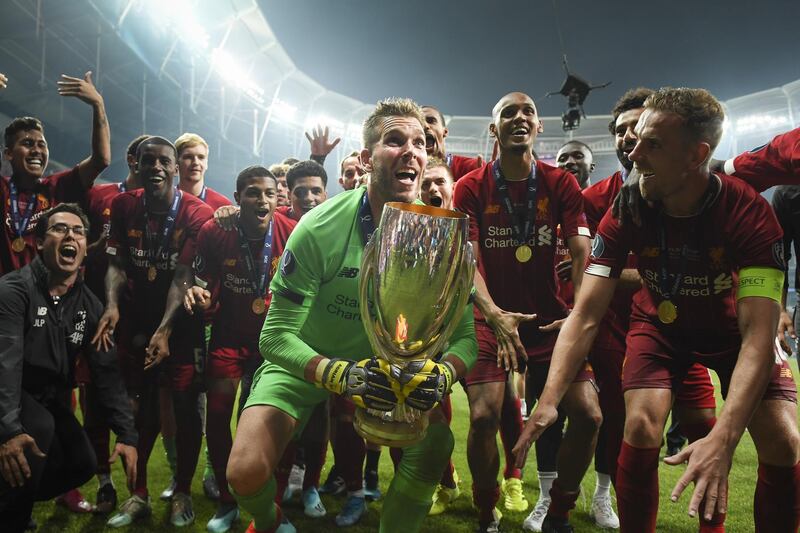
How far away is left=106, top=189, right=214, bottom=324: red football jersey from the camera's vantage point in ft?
12.4

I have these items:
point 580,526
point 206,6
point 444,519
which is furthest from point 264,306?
point 206,6

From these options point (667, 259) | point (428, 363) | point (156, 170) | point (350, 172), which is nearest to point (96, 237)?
point (156, 170)

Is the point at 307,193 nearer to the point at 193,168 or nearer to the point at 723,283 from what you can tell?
the point at 193,168

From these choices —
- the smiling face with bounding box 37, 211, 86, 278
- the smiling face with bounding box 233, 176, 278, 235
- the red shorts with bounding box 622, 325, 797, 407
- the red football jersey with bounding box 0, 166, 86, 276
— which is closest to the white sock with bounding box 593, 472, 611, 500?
the red shorts with bounding box 622, 325, 797, 407

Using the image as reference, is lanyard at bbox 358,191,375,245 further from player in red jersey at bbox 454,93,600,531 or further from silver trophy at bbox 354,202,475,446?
player in red jersey at bbox 454,93,600,531

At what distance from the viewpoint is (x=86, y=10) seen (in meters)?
14.4

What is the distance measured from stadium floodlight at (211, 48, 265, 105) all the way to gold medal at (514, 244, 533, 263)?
23.3 metres

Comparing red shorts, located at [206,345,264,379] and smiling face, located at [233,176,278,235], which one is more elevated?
smiling face, located at [233,176,278,235]

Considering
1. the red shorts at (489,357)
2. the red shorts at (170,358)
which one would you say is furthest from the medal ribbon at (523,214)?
the red shorts at (170,358)

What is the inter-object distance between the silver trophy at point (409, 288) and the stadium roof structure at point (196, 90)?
14117mm

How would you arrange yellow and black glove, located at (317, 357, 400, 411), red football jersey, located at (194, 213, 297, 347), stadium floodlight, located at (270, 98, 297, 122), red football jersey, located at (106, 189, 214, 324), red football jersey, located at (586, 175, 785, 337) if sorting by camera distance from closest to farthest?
yellow and black glove, located at (317, 357, 400, 411) < red football jersey, located at (586, 175, 785, 337) < red football jersey, located at (194, 213, 297, 347) < red football jersey, located at (106, 189, 214, 324) < stadium floodlight, located at (270, 98, 297, 122)

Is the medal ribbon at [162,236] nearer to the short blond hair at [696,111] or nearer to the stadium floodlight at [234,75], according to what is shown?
the short blond hair at [696,111]

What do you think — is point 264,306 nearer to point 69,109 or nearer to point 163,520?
point 163,520

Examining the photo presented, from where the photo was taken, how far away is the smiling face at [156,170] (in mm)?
3822
